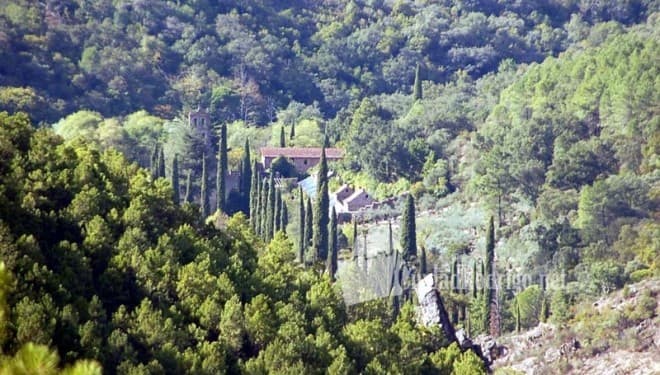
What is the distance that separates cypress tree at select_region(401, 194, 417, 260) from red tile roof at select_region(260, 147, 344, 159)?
1431cm

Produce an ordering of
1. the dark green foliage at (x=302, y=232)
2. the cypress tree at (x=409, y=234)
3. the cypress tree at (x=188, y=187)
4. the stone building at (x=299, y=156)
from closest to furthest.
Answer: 1. the dark green foliage at (x=302, y=232)
2. the cypress tree at (x=409, y=234)
3. the cypress tree at (x=188, y=187)
4. the stone building at (x=299, y=156)

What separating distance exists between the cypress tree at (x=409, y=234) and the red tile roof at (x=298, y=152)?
1431 centimetres

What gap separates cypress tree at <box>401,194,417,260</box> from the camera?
52.7 m

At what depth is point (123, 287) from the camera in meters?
26.9

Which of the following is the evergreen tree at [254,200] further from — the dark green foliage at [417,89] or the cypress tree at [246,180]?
the dark green foliage at [417,89]

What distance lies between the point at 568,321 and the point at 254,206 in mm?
14533

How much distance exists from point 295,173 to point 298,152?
2.12 meters

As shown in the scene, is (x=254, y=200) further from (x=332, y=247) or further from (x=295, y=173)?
(x=295, y=173)

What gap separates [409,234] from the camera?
52.9 metres

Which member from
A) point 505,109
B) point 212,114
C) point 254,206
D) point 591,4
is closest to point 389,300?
point 254,206

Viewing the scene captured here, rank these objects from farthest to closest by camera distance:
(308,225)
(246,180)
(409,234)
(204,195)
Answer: (246,180) < (204,195) < (308,225) < (409,234)

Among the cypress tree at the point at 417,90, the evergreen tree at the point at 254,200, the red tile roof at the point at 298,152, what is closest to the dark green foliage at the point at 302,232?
the evergreen tree at the point at 254,200

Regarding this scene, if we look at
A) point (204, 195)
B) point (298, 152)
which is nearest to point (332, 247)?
point (204, 195)

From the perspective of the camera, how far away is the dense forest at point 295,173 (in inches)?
1037
